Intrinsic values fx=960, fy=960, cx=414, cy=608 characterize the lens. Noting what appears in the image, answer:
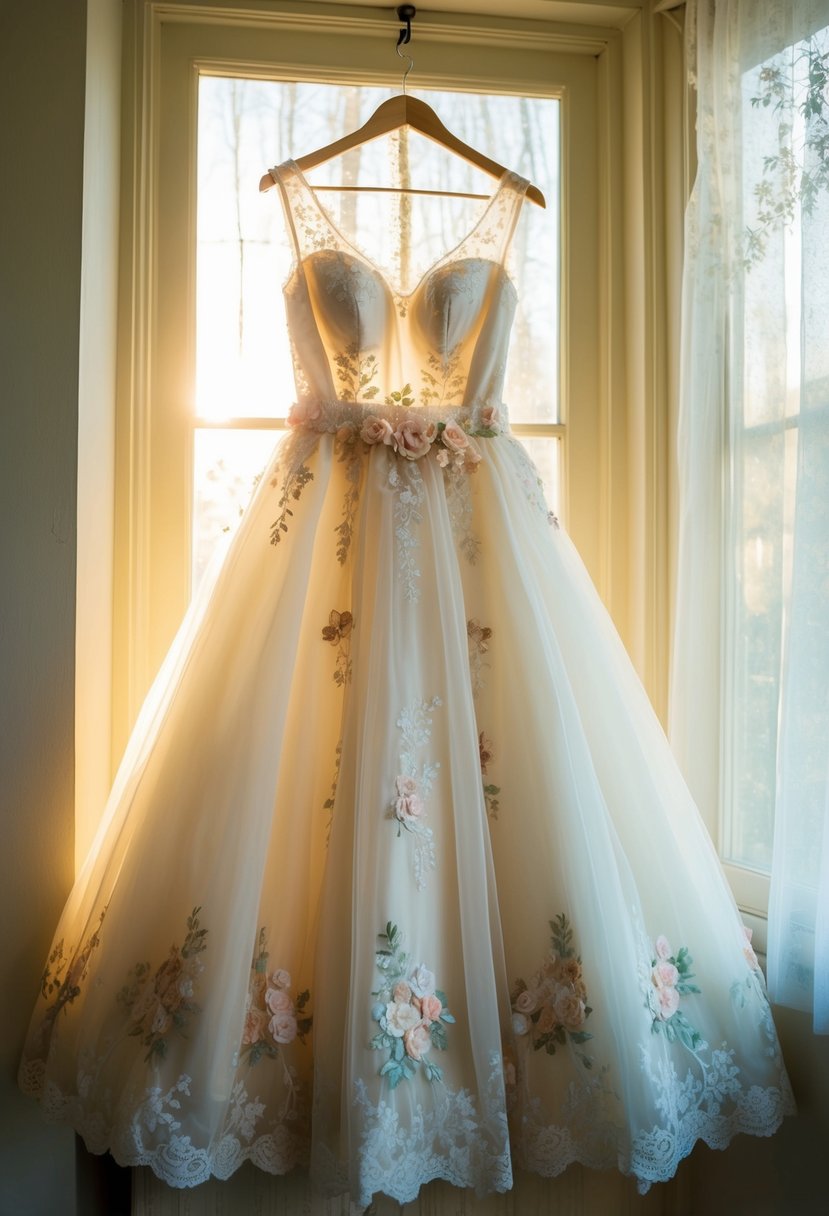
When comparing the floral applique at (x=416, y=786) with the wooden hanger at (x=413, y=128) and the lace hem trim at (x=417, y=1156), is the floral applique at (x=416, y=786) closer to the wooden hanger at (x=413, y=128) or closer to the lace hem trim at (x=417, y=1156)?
the lace hem trim at (x=417, y=1156)

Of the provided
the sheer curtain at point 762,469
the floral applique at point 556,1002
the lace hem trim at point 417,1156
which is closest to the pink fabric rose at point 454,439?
the sheer curtain at point 762,469

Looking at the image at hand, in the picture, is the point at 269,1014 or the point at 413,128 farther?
the point at 413,128

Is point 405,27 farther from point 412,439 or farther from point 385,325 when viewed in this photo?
point 412,439

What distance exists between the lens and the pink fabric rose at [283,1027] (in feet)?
3.92

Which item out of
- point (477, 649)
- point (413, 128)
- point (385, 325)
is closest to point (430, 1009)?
point (477, 649)

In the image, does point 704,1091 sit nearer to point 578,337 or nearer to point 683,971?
point 683,971

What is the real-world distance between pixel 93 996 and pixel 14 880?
0.95 ft

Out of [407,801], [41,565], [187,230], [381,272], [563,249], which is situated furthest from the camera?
[563,249]

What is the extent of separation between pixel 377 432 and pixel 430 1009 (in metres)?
0.80

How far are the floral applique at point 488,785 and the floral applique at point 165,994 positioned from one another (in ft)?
1.32

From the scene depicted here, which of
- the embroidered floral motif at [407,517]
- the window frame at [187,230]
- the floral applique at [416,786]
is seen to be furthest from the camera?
the window frame at [187,230]

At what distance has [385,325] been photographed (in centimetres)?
153

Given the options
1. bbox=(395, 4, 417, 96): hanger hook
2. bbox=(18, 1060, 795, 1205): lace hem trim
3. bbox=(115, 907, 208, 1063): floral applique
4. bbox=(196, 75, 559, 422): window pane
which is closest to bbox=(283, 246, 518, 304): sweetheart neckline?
bbox=(196, 75, 559, 422): window pane
